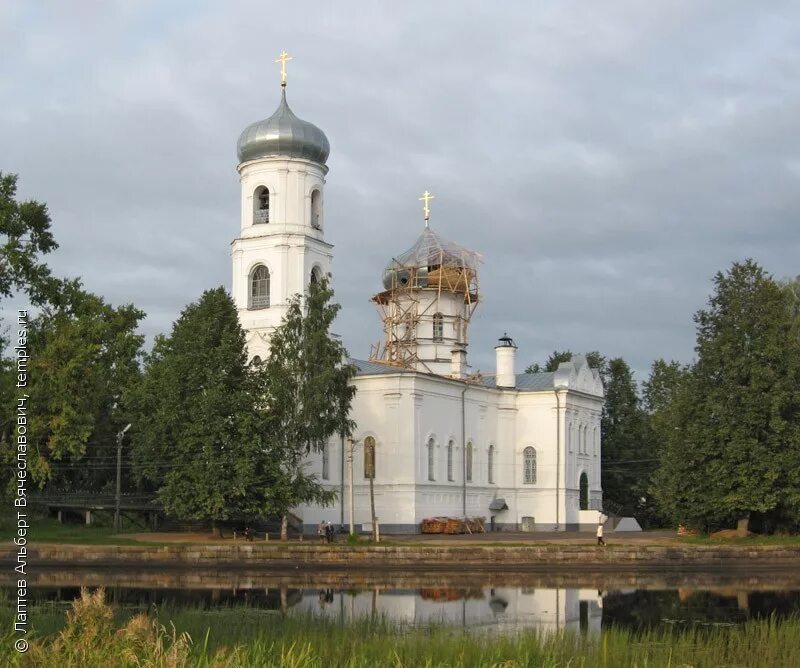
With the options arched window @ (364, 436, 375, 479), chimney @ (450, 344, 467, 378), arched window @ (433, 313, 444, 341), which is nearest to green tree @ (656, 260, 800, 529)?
arched window @ (364, 436, 375, 479)

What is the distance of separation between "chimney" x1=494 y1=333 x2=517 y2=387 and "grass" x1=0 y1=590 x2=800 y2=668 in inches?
1511

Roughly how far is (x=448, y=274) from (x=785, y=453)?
2315cm

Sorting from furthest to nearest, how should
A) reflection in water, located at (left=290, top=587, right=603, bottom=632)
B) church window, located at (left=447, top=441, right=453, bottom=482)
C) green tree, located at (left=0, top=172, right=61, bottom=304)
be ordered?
church window, located at (left=447, top=441, right=453, bottom=482), green tree, located at (left=0, top=172, right=61, bottom=304), reflection in water, located at (left=290, top=587, right=603, bottom=632)

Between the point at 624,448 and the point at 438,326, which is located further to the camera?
the point at 624,448

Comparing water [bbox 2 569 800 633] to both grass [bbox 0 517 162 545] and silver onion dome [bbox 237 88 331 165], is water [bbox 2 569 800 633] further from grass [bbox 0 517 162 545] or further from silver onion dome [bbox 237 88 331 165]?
silver onion dome [bbox 237 88 331 165]

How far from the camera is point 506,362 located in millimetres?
58875

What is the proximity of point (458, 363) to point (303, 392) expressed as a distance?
15.0m

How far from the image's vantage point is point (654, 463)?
6731 cm

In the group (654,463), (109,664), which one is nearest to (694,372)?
(654,463)

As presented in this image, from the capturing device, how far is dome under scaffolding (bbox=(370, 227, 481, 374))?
196 feet

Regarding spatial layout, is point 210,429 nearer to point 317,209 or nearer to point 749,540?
point 317,209

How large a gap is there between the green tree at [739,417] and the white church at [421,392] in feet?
39.4

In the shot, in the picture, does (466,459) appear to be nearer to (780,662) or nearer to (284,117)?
(284,117)

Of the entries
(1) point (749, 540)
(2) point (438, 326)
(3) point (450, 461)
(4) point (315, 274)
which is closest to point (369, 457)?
(3) point (450, 461)
